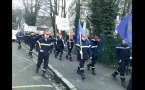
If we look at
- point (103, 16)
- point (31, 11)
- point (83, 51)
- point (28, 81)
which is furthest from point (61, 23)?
point (31, 11)

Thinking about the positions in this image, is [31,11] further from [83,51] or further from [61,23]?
[83,51]

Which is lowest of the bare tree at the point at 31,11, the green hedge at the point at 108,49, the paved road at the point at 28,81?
the paved road at the point at 28,81

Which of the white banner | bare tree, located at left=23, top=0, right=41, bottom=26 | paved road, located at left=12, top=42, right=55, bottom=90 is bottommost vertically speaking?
paved road, located at left=12, top=42, right=55, bottom=90

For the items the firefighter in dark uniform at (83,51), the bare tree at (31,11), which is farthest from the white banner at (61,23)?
the bare tree at (31,11)

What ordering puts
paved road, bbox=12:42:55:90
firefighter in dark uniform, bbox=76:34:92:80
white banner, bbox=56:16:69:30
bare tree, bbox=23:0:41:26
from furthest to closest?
bare tree, bbox=23:0:41:26, white banner, bbox=56:16:69:30, firefighter in dark uniform, bbox=76:34:92:80, paved road, bbox=12:42:55:90

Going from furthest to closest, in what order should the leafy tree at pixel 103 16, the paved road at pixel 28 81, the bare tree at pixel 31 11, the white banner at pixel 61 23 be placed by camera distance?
A: the bare tree at pixel 31 11 < the leafy tree at pixel 103 16 < the white banner at pixel 61 23 < the paved road at pixel 28 81

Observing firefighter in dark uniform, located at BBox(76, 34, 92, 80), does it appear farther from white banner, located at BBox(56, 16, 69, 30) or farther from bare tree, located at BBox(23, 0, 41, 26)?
bare tree, located at BBox(23, 0, 41, 26)

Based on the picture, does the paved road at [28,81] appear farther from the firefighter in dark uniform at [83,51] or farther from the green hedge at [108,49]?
the green hedge at [108,49]

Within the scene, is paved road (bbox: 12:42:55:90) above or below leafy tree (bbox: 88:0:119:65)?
below

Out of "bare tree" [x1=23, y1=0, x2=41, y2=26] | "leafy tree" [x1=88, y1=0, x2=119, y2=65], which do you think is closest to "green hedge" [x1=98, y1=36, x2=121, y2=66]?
"leafy tree" [x1=88, y1=0, x2=119, y2=65]

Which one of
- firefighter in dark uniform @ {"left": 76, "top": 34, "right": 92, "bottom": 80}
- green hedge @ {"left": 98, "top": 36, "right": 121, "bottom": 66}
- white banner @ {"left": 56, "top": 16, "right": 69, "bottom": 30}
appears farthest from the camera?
white banner @ {"left": 56, "top": 16, "right": 69, "bottom": 30}

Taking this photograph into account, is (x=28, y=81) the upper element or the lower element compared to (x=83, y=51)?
lower

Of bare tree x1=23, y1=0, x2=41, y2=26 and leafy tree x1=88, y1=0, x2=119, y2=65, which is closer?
leafy tree x1=88, y1=0, x2=119, y2=65
